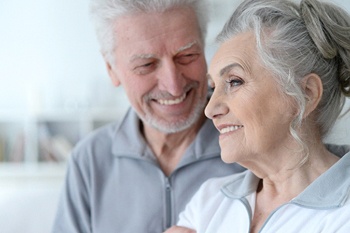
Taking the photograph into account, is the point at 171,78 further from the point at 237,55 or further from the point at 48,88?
the point at 48,88

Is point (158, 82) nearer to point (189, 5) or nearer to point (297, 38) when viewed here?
point (189, 5)

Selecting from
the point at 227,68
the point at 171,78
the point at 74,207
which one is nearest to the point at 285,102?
the point at 227,68

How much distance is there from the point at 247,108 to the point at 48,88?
13.9 ft

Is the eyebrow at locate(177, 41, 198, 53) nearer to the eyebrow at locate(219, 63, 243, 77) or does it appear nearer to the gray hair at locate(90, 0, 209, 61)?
the gray hair at locate(90, 0, 209, 61)

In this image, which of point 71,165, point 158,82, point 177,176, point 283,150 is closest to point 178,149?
point 177,176

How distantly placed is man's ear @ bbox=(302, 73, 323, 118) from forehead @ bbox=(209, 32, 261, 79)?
0.44 ft

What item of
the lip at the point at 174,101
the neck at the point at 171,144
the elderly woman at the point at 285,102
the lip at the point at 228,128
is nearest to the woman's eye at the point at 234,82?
the elderly woman at the point at 285,102

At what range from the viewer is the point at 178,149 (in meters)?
2.05

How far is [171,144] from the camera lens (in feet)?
6.72

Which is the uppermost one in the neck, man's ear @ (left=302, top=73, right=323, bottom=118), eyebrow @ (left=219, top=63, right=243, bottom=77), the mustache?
eyebrow @ (left=219, top=63, right=243, bottom=77)

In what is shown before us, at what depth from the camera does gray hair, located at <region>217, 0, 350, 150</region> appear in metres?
1.46

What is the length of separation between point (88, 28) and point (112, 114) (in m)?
0.88

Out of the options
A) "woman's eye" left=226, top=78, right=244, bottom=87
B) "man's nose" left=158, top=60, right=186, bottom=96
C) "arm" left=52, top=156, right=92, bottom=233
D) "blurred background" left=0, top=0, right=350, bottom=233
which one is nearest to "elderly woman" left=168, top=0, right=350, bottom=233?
"woman's eye" left=226, top=78, right=244, bottom=87

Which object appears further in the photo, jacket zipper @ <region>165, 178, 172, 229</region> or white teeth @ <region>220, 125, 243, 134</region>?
jacket zipper @ <region>165, 178, 172, 229</region>
